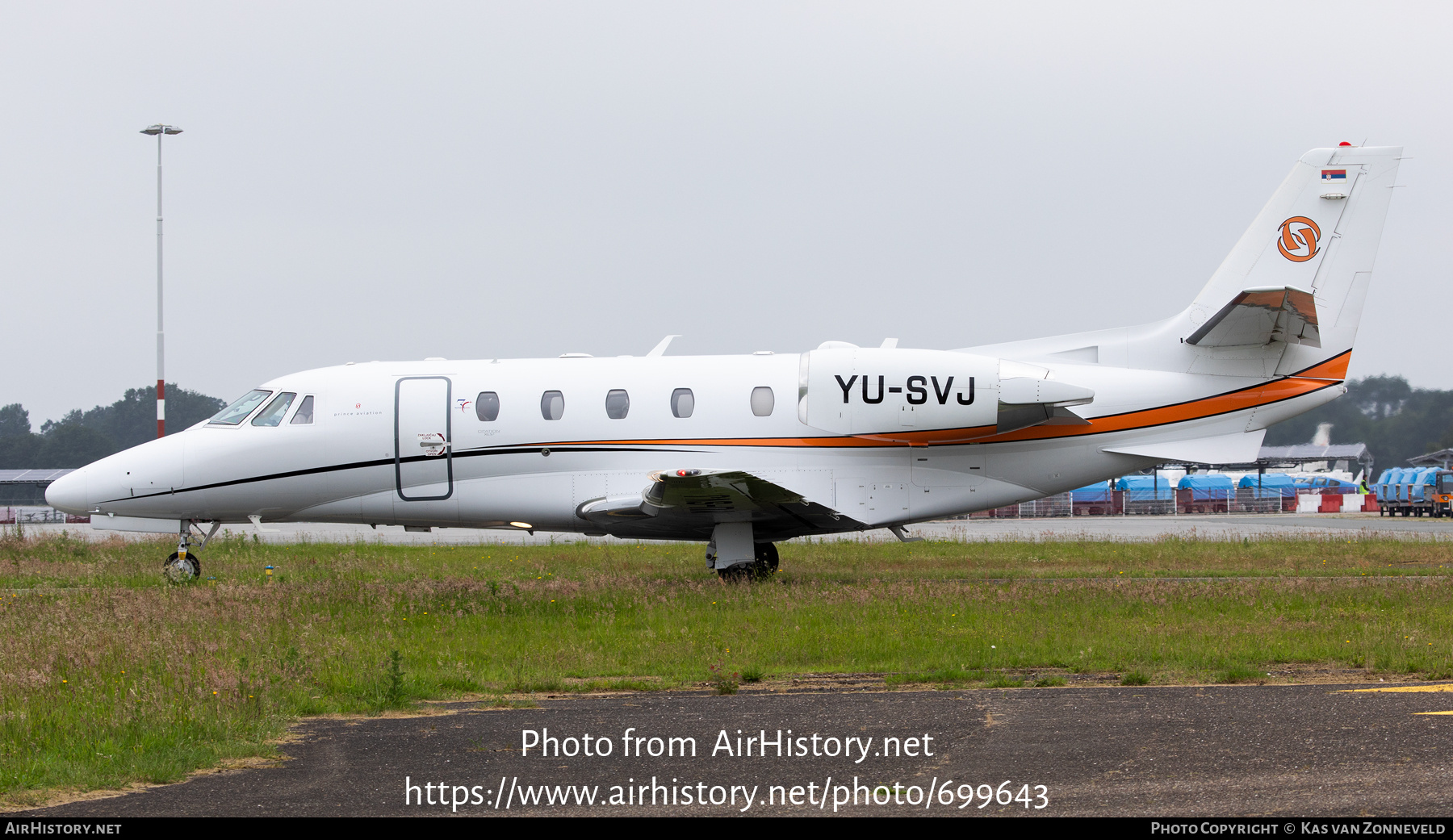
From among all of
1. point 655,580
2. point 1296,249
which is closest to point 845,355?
point 655,580

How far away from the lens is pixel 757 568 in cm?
1680

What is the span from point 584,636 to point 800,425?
16.1 feet

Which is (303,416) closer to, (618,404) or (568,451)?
(568,451)

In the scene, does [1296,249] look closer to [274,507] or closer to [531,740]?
[531,740]

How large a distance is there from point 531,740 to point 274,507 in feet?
34.6

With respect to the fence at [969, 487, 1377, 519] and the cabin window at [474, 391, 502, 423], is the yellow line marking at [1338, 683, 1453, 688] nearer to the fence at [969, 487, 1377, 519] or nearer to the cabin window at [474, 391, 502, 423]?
the cabin window at [474, 391, 502, 423]

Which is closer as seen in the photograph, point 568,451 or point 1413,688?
point 1413,688

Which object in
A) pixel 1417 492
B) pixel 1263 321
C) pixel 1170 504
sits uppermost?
pixel 1263 321

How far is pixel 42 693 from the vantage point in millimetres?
8812

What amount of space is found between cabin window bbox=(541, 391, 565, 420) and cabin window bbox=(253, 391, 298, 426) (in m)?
3.61

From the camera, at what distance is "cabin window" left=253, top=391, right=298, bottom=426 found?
16.4 meters

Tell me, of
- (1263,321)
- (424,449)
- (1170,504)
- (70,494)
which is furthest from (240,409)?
(1170,504)

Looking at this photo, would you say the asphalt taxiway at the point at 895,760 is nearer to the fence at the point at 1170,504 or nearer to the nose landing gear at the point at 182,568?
the nose landing gear at the point at 182,568

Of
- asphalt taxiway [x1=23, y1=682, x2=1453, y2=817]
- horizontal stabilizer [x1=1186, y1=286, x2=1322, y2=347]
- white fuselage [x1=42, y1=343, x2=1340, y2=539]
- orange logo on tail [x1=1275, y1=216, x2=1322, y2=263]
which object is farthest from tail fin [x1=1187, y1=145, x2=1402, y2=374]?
asphalt taxiway [x1=23, y1=682, x2=1453, y2=817]
